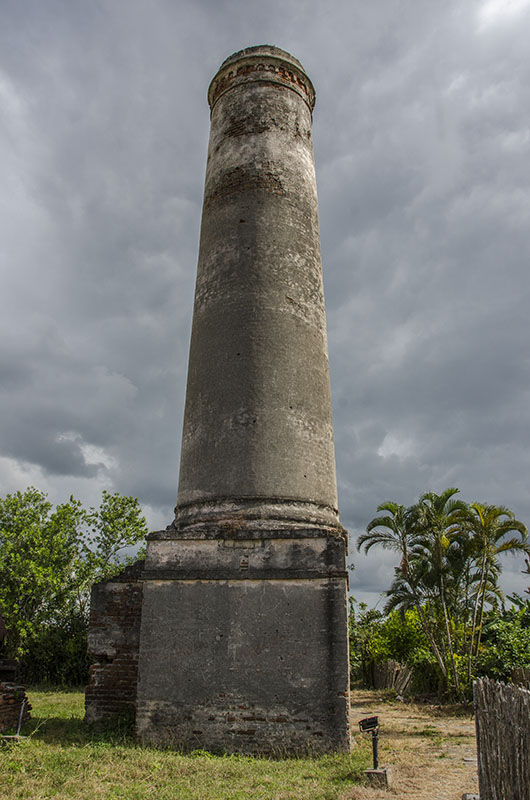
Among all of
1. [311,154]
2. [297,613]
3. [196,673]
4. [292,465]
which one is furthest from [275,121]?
[196,673]

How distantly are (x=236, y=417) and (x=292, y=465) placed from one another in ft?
3.61

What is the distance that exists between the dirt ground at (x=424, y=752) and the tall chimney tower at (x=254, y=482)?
1.01 metres

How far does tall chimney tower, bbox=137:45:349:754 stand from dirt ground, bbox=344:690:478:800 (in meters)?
1.01

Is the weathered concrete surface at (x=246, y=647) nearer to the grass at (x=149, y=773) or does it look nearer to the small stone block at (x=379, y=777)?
the grass at (x=149, y=773)

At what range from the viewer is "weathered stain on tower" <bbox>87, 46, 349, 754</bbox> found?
735 centimetres

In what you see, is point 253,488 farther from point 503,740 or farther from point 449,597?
point 449,597

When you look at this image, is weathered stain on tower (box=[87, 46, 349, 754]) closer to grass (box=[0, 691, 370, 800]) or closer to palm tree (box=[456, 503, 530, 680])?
grass (box=[0, 691, 370, 800])

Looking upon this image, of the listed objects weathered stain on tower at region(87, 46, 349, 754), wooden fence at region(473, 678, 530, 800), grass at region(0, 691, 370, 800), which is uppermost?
weathered stain on tower at region(87, 46, 349, 754)

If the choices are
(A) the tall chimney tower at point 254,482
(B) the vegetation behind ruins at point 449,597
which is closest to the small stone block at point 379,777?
(A) the tall chimney tower at point 254,482

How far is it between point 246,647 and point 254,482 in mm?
2190

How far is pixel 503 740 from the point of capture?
188 inches

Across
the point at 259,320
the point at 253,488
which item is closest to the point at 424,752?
the point at 253,488

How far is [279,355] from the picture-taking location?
925 centimetres

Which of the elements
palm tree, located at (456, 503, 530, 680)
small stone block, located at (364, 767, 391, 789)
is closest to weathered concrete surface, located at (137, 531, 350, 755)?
small stone block, located at (364, 767, 391, 789)
